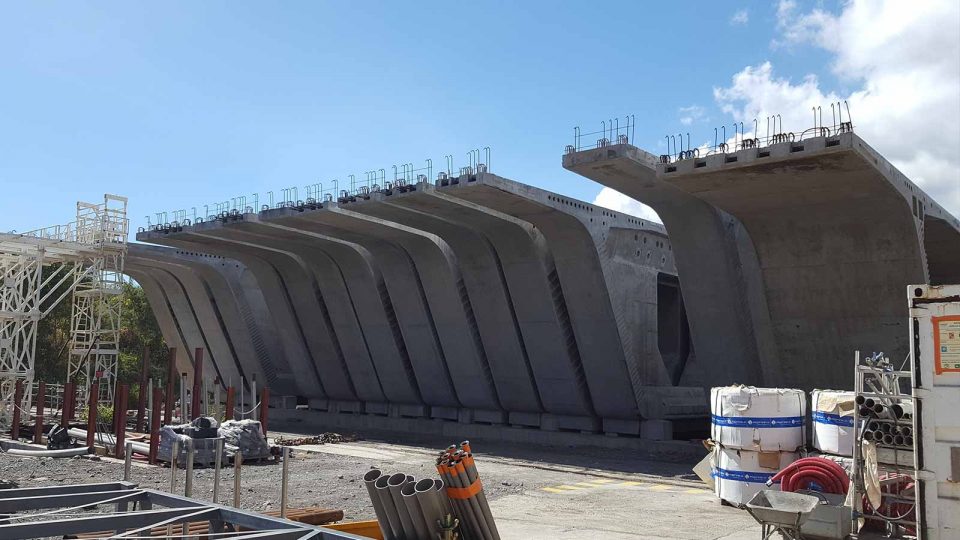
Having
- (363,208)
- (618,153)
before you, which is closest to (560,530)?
(618,153)

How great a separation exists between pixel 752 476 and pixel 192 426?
47.1 ft

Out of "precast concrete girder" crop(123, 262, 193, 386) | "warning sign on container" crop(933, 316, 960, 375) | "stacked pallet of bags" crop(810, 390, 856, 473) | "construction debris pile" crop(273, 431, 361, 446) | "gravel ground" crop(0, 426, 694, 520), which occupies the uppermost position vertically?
"precast concrete girder" crop(123, 262, 193, 386)

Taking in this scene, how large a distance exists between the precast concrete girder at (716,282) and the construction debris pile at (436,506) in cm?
1317

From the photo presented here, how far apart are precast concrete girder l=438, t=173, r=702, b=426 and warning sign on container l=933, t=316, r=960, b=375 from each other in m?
16.3

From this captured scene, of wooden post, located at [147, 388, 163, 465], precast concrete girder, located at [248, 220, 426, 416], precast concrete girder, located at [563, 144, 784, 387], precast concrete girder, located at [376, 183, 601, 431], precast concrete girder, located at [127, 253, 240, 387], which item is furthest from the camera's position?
precast concrete girder, located at [127, 253, 240, 387]

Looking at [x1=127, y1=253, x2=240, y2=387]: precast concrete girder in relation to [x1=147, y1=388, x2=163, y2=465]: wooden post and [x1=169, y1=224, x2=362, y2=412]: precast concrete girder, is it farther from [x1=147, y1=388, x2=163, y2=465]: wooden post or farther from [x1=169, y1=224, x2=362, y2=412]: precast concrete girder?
[x1=147, y1=388, x2=163, y2=465]: wooden post

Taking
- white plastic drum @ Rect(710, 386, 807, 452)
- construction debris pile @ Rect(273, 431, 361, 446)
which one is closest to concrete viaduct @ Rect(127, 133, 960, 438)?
construction debris pile @ Rect(273, 431, 361, 446)

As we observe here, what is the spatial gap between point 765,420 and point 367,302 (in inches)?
869

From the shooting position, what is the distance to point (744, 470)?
13305 millimetres

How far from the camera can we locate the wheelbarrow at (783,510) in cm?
845

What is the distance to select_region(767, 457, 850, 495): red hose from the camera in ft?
34.1

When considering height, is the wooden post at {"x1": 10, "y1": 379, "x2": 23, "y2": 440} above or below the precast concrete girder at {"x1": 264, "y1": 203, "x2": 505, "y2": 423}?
below

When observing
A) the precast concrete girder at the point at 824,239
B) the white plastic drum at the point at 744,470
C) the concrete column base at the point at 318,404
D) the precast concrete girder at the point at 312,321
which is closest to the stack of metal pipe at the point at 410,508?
the white plastic drum at the point at 744,470

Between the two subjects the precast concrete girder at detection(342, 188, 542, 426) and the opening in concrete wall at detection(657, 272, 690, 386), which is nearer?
the precast concrete girder at detection(342, 188, 542, 426)
